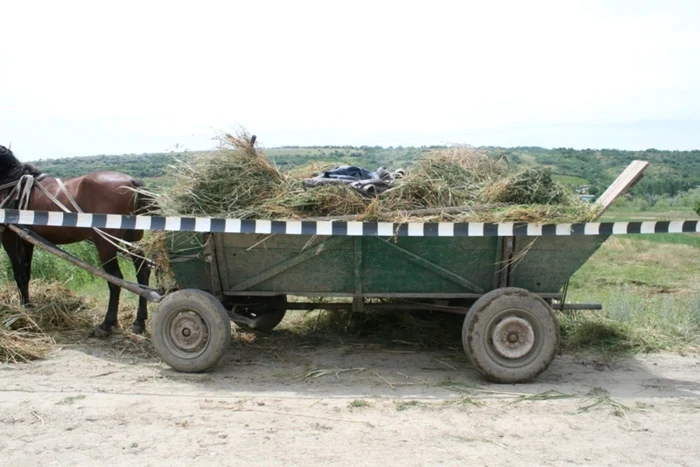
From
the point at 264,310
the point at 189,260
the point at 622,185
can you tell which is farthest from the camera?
the point at 264,310

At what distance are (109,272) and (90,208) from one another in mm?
726

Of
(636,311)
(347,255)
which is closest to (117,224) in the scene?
(347,255)

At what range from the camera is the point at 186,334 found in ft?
19.3

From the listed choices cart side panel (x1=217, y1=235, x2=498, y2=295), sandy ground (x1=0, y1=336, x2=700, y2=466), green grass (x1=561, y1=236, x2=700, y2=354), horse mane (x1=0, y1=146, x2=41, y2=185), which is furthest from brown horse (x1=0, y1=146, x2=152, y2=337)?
green grass (x1=561, y1=236, x2=700, y2=354)

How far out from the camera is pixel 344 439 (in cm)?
446

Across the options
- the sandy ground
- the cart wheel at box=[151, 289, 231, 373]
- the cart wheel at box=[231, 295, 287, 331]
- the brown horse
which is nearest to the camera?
the sandy ground

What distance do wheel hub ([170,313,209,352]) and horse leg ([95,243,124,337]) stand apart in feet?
5.58

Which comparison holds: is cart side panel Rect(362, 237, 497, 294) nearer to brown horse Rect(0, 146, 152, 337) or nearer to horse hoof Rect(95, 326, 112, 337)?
brown horse Rect(0, 146, 152, 337)

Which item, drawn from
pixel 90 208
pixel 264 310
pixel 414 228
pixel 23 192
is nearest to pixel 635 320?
pixel 414 228

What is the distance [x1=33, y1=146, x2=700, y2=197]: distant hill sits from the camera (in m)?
6.70

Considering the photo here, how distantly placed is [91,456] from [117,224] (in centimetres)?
234

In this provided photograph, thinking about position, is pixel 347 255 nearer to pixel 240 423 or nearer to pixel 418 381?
pixel 418 381

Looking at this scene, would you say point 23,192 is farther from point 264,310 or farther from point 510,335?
point 510,335

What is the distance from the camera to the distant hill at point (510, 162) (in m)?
6.70
